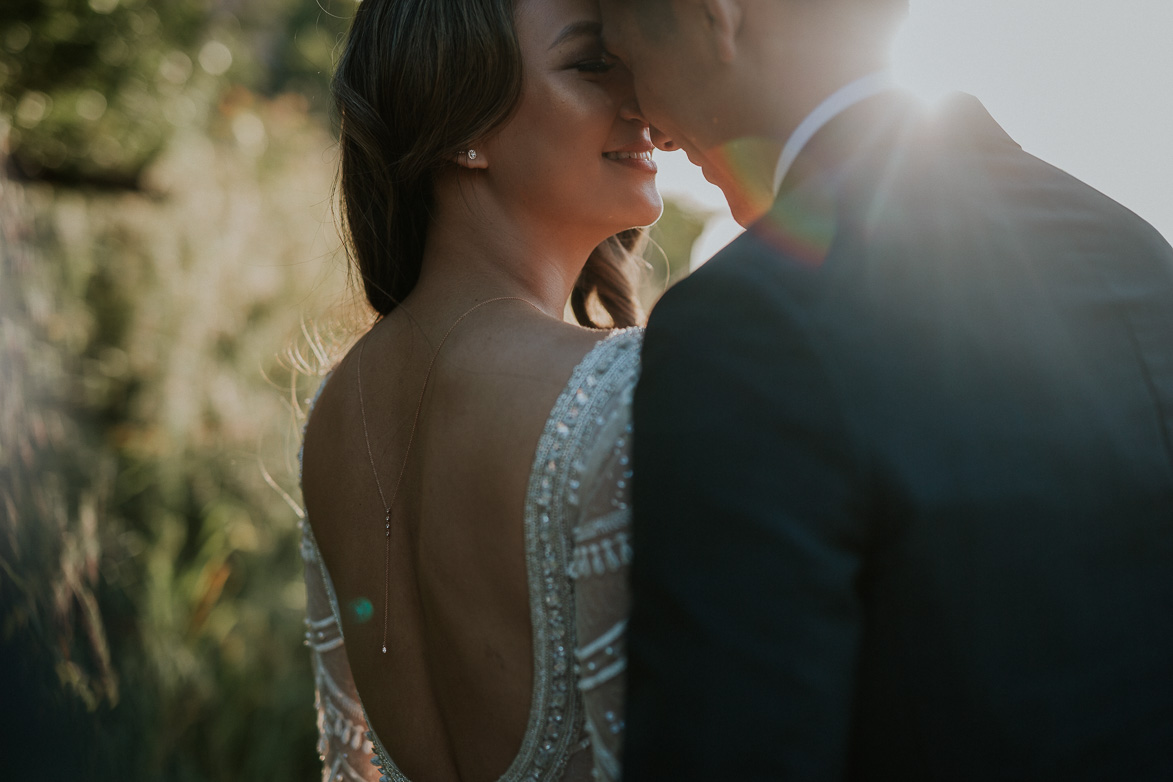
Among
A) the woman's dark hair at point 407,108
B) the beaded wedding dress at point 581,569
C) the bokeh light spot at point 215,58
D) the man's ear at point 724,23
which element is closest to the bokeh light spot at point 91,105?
the bokeh light spot at point 215,58

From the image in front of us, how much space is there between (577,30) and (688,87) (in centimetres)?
51

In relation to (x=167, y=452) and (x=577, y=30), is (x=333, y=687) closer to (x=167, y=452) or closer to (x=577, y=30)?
(x=577, y=30)

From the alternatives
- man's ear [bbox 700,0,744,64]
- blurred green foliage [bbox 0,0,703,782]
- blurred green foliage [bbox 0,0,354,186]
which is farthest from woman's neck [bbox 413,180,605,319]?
blurred green foliage [bbox 0,0,354,186]

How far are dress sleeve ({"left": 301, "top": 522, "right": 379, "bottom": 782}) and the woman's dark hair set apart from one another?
67cm

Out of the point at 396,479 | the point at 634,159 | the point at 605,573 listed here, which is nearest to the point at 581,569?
the point at 605,573

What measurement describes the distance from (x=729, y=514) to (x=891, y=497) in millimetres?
190

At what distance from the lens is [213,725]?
3.31 meters

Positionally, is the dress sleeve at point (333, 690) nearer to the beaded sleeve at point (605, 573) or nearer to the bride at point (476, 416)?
the bride at point (476, 416)

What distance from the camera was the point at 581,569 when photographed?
4.36 feet

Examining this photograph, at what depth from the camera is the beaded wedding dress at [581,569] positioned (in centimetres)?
131

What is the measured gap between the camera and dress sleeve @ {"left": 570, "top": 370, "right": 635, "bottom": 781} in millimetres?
1303

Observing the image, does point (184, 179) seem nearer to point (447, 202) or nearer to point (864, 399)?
point (447, 202)

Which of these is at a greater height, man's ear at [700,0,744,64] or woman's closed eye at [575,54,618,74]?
woman's closed eye at [575,54,618,74]

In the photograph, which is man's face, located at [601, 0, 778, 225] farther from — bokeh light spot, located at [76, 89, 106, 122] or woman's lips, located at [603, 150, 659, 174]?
bokeh light spot, located at [76, 89, 106, 122]
